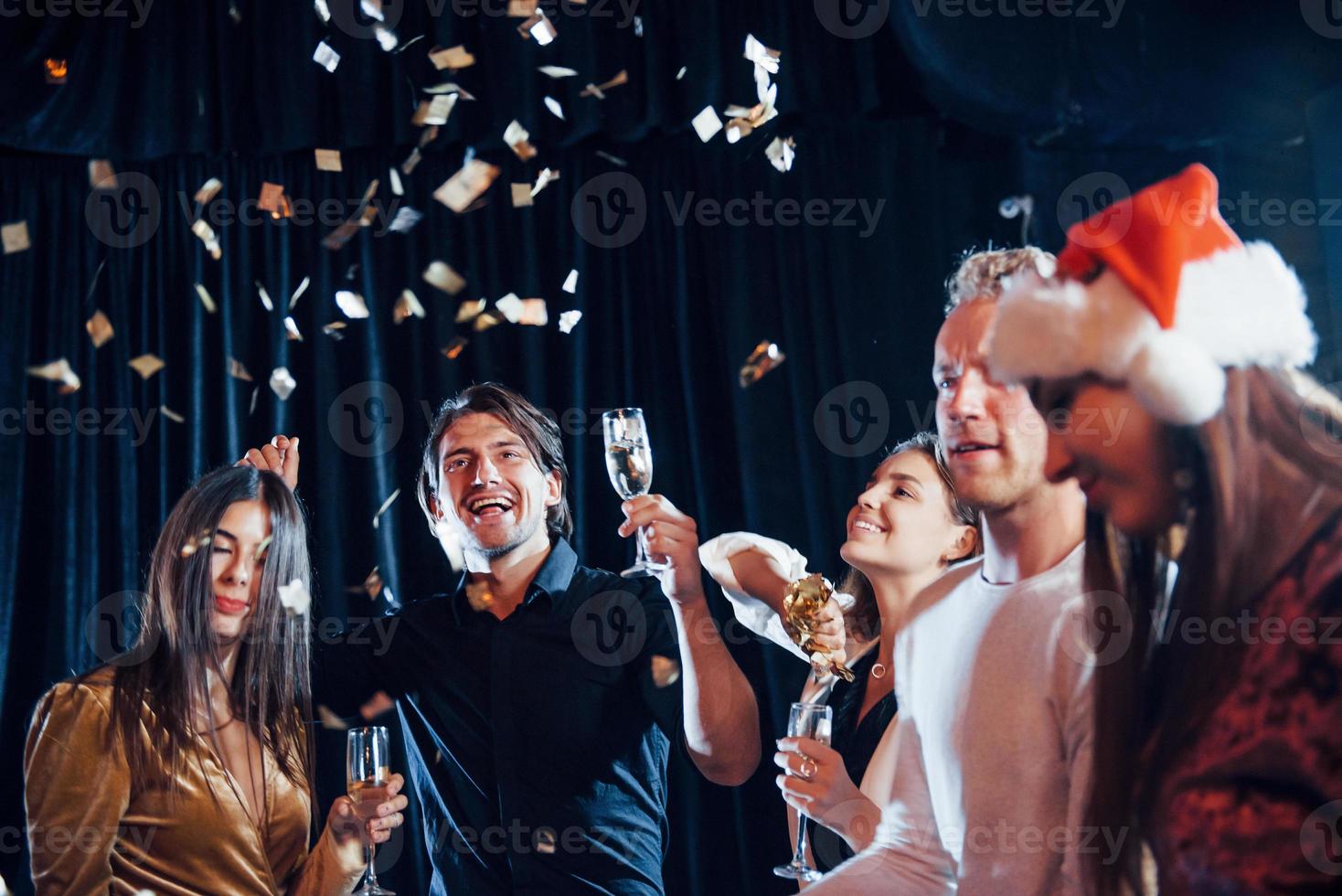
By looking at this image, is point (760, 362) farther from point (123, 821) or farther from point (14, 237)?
point (14, 237)

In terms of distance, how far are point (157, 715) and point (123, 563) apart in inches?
69.3

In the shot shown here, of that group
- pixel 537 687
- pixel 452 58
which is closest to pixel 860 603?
pixel 537 687

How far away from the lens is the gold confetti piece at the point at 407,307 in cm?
396

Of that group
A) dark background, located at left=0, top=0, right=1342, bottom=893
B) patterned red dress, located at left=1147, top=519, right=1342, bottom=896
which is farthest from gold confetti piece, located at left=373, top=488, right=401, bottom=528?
patterned red dress, located at left=1147, top=519, right=1342, bottom=896

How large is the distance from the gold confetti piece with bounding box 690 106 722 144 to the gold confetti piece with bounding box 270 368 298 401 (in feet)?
4.99

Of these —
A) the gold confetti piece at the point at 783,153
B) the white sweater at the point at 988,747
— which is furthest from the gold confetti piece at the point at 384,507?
the white sweater at the point at 988,747

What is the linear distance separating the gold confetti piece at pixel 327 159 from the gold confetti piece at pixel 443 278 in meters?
0.42

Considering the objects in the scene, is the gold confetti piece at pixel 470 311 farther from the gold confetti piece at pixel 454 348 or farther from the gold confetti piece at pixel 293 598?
the gold confetti piece at pixel 293 598

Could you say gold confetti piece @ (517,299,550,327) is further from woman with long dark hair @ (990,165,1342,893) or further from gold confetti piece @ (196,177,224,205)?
woman with long dark hair @ (990,165,1342,893)

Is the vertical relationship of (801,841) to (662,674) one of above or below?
below

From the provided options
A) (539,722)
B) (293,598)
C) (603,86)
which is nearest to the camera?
(293,598)

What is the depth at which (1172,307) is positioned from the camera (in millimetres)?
1495

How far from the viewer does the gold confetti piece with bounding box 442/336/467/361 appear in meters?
3.94

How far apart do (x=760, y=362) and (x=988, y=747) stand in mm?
2153
